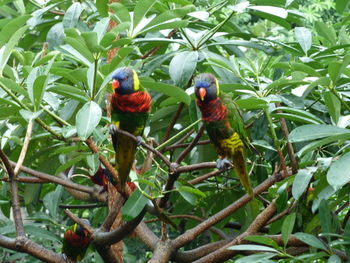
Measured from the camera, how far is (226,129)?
4.97ft

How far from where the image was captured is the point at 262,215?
135cm

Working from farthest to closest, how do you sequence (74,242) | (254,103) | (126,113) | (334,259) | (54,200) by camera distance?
(74,242) → (54,200) → (126,113) → (254,103) → (334,259)

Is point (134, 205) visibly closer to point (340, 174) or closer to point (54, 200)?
point (340, 174)

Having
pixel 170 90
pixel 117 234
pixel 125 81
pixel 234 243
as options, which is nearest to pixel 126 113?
pixel 125 81

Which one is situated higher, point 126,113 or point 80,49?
point 80,49

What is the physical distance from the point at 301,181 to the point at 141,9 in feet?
1.62

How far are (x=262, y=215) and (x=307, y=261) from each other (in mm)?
224

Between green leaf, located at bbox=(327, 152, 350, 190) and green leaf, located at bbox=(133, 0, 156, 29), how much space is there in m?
0.51

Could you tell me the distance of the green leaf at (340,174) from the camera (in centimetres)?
101

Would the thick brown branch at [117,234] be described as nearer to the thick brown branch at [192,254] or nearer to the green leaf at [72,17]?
the thick brown branch at [192,254]

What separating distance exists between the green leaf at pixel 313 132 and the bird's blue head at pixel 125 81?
40cm

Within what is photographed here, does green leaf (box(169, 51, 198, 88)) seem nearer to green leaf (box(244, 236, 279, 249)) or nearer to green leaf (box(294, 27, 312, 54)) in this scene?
green leaf (box(294, 27, 312, 54))

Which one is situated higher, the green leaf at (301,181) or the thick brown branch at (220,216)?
the green leaf at (301,181)

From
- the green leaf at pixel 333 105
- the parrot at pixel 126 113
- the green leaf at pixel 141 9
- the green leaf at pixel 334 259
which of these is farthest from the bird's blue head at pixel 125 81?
the green leaf at pixel 334 259
